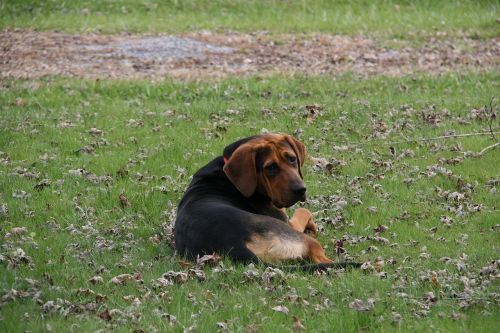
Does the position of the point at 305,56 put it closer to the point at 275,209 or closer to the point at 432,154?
the point at 432,154

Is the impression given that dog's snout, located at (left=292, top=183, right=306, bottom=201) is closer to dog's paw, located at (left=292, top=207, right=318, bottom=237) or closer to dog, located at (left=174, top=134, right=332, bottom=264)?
dog, located at (left=174, top=134, right=332, bottom=264)

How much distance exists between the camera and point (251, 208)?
9711 millimetres

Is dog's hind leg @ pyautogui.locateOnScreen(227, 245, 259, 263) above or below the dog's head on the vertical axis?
below

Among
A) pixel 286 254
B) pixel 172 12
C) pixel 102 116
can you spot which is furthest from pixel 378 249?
pixel 172 12

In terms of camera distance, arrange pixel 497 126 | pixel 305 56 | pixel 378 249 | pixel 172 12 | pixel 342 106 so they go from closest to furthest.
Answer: pixel 378 249 → pixel 497 126 → pixel 342 106 → pixel 305 56 → pixel 172 12

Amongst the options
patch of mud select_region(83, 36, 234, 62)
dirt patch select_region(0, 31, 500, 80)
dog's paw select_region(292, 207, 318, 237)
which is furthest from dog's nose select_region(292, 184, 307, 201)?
patch of mud select_region(83, 36, 234, 62)

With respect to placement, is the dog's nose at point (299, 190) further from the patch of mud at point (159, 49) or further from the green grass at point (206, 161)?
the patch of mud at point (159, 49)

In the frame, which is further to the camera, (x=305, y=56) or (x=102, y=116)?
(x=305, y=56)

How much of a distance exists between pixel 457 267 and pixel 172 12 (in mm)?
19719

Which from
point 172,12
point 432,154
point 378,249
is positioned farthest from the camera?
point 172,12

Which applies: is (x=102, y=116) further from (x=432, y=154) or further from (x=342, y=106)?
(x=432, y=154)

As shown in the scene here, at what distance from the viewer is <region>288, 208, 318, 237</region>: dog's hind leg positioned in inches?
384

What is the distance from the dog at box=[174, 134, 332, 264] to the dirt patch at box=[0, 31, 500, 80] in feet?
30.3

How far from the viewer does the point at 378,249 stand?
925 cm
